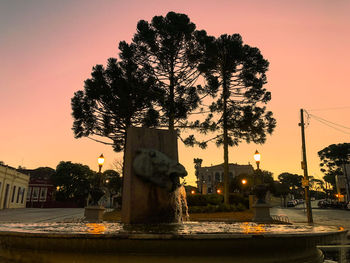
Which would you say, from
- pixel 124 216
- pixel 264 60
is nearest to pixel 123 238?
pixel 124 216

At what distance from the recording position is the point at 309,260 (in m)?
3.26

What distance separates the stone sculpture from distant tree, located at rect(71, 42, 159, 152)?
54.2ft

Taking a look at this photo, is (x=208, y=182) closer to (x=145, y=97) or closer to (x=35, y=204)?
(x=35, y=204)

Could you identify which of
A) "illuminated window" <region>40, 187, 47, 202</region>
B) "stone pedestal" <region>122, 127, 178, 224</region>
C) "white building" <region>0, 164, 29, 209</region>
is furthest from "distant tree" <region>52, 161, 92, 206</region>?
"stone pedestal" <region>122, 127, 178, 224</region>

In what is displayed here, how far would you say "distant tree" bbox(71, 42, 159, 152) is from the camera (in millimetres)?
21922

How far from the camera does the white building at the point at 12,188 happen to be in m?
33.6

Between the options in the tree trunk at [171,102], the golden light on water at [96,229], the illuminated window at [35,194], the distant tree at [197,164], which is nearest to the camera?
the golden light on water at [96,229]

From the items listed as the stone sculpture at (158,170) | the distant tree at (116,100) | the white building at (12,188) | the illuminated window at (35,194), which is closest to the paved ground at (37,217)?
the distant tree at (116,100)

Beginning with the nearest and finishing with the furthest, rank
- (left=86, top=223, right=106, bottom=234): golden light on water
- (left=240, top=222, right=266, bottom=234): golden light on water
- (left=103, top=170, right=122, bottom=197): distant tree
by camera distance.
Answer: (left=86, top=223, right=106, bottom=234): golden light on water → (left=240, top=222, right=266, bottom=234): golden light on water → (left=103, top=170, right=122, bottom=197): distant tree

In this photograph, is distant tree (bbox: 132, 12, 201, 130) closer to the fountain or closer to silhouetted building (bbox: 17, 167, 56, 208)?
the fountain

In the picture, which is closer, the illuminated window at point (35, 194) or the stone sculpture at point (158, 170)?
the stone sculpture at point (158, 170)

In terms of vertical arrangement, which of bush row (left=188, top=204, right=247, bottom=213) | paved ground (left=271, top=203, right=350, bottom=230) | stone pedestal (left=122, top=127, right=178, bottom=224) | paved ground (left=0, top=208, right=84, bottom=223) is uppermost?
stone pedestal (left=122, top=127, right=178, bottom=224)

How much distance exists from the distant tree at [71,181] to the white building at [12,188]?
443 inches

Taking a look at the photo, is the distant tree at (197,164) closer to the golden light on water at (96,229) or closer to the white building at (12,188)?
the white building at (12,188)
